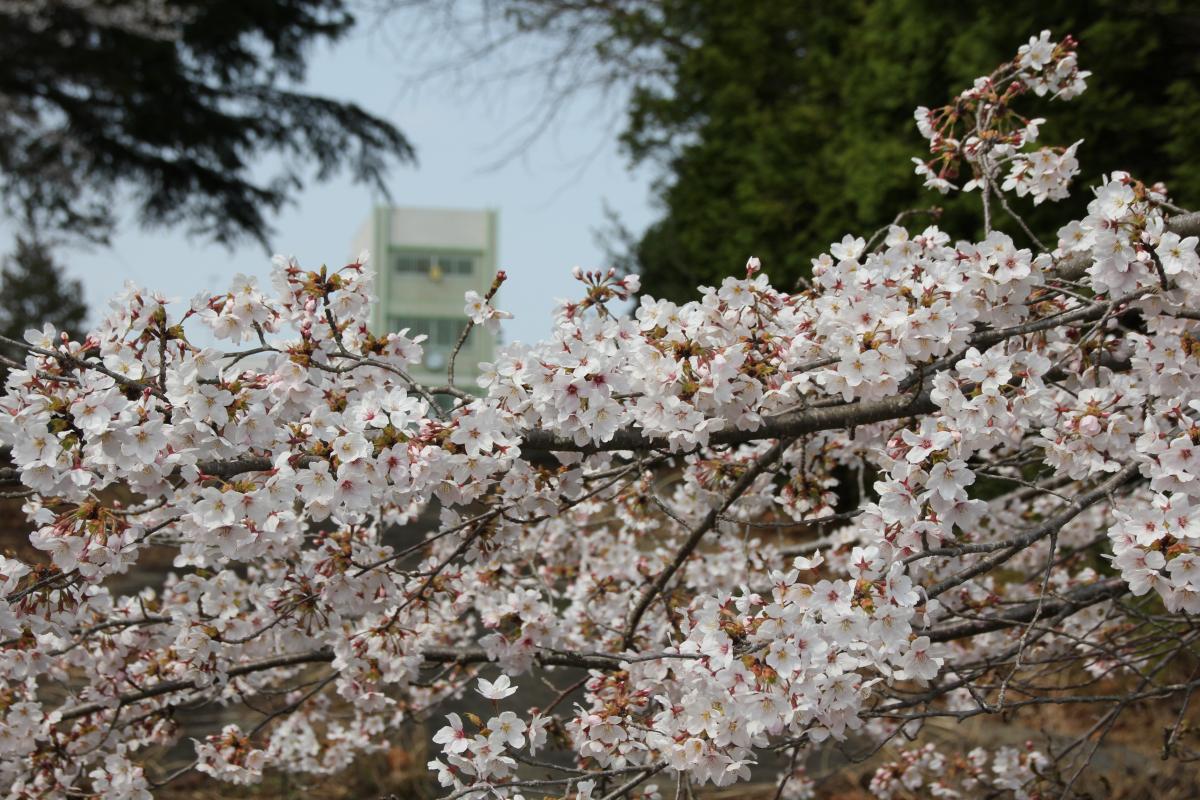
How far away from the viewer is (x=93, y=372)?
1810 millimetres

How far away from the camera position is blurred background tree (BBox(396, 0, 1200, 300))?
21.2 ft

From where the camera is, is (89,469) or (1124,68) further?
(1124,68)

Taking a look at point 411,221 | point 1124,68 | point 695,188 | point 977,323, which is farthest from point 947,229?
point 411,221

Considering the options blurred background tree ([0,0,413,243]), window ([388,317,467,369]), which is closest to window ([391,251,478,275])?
window ([388,317,467,369])

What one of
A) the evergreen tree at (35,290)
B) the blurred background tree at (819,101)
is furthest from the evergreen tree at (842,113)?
the evergreen tree at (35,290)

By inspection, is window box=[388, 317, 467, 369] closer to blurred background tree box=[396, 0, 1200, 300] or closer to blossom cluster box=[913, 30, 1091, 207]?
blurred background tree box=[396, 0, 1200, 300]

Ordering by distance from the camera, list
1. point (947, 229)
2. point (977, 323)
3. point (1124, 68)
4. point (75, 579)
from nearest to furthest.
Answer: point (75, 579) → point (977, 323) → point (1124, 68) → point (947, 229)

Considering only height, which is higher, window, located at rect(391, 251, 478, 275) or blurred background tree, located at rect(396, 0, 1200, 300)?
window, located at rect(391, 251, 478, 275)

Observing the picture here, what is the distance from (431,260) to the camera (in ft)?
102

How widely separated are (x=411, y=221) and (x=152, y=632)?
29046 mm

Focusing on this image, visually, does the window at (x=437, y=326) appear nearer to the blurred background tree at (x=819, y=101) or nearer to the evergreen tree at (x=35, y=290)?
the evergreen tree at (x=35, y=290)

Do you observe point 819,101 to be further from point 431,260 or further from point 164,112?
point 431,260

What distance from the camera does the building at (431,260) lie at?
99.0ft

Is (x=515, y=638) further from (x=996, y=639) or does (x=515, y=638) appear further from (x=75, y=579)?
(x=996, y=639)
